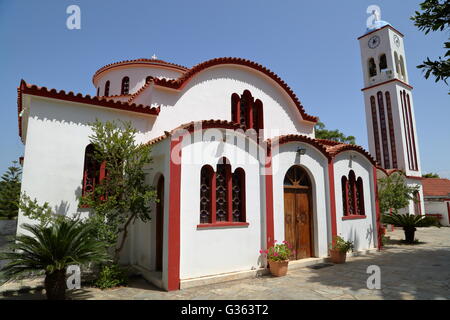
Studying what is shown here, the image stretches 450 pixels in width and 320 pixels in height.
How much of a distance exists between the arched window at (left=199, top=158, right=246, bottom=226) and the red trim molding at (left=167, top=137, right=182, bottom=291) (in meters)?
0.87

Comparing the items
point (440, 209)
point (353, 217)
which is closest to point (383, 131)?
point (440, 209)

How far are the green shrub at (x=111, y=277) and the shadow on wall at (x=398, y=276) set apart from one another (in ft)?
14.8

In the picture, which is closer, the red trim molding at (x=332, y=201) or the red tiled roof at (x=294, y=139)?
the red tiled roof at (x=294, y=139)

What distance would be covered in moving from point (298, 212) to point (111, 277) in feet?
18.7

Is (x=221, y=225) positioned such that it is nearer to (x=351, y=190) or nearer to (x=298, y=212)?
(x=298, y=212)

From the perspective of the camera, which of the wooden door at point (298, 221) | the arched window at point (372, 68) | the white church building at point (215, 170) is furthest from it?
the arched window at point (372, 68)

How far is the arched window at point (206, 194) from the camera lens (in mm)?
7035

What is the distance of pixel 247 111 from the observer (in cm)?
1034

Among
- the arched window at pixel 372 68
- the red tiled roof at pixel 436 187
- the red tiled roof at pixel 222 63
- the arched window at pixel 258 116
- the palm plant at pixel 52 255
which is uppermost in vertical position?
the arched window at pixel 372 68

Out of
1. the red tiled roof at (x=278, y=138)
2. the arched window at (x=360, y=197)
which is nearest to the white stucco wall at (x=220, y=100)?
the red tiled roof at (x=278, y=138)

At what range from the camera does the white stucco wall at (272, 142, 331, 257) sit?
816cm

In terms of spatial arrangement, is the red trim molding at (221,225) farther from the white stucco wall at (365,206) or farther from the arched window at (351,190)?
the arched window at (351,190)
